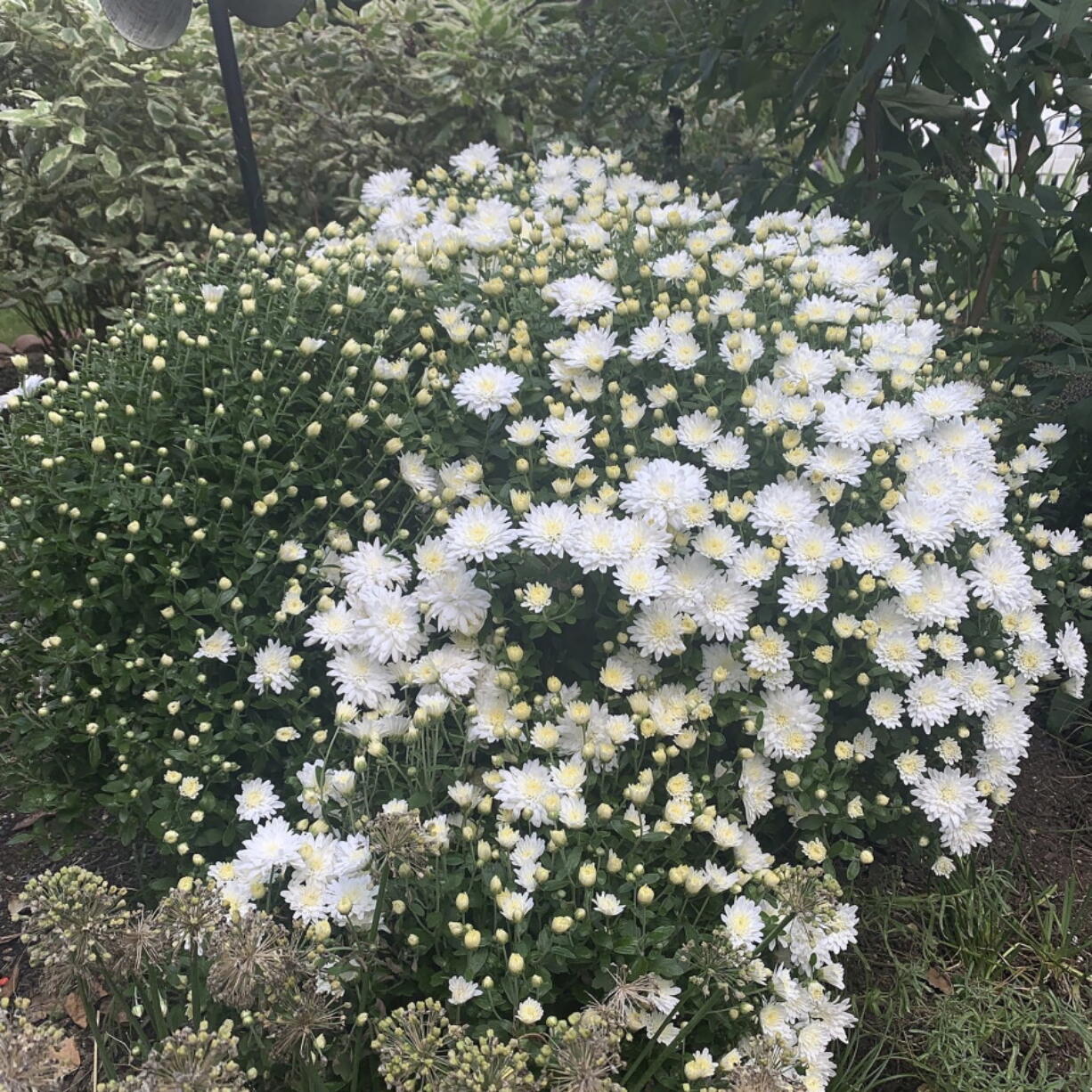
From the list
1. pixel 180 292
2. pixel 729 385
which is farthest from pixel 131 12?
pixel 729 385

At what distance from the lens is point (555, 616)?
1797mm

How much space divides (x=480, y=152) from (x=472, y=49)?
104 centimetres

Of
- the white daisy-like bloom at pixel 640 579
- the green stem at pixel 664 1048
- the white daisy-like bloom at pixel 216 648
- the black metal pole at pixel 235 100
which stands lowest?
the green stem at pixel 664 1048

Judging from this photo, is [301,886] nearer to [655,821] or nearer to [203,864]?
[203,864]

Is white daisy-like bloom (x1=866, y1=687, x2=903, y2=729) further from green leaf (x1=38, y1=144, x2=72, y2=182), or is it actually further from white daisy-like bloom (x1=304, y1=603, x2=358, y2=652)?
green leaf (x1=38, y1=144, x2=72, y2=182)

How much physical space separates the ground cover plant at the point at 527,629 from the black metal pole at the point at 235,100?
22.1 inches

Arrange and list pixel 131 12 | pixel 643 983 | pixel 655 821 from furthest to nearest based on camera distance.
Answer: pixel 131 12 < pixel 655 821 < pixel 643 983

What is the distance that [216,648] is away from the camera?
1.86m

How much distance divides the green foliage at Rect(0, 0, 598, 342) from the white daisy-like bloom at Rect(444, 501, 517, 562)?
7.71 feet

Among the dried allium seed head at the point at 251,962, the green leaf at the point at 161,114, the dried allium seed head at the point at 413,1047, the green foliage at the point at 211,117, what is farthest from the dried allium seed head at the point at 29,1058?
the green leaf at the point at 161,114

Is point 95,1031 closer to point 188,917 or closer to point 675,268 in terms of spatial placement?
point 188,917

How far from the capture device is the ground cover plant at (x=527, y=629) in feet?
5.23

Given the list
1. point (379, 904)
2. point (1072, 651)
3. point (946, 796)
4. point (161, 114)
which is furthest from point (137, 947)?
point (161, 114)

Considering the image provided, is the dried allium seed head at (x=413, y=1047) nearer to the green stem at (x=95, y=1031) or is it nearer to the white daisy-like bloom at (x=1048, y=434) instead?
the green stem at (x=95, y=1031)
